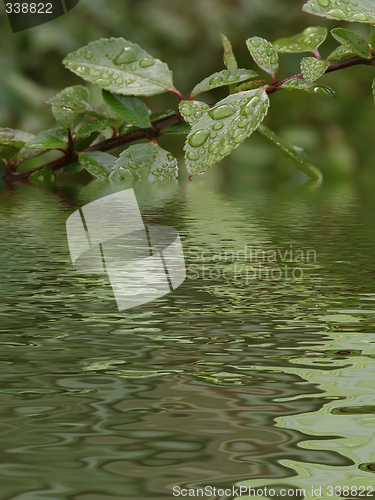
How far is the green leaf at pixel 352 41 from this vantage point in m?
0.42

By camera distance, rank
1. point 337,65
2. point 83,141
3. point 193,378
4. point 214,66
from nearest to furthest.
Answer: point 193,378 < point 337,65 < point 83,141 < point 214,66

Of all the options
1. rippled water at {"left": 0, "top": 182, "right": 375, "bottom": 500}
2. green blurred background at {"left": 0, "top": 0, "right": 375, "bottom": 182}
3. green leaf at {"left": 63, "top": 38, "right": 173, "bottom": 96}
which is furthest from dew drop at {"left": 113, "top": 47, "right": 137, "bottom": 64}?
green blurred background at {"left": 0, "top": 0, "right": 375, "bottom": 182}

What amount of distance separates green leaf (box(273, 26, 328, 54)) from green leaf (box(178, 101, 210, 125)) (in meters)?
0.08

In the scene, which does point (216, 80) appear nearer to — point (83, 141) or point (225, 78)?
point (225, 78)

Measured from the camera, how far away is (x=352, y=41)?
43cm

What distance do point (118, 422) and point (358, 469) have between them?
0.05 meters

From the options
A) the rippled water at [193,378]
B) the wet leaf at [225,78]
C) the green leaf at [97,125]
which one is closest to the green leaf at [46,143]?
the green leaf at [97,125]

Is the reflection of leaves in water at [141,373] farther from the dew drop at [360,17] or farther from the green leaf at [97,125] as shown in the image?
the green leaf at [97,125]

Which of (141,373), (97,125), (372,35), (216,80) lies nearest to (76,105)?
(97,125)

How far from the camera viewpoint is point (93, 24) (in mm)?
932

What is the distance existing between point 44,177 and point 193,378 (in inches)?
18.3

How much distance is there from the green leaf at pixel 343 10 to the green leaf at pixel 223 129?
6 cm

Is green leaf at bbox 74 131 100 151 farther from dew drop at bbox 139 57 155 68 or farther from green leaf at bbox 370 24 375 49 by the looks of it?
green leaf at bbox 370 24 375 49

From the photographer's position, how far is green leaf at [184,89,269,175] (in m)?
0.36
